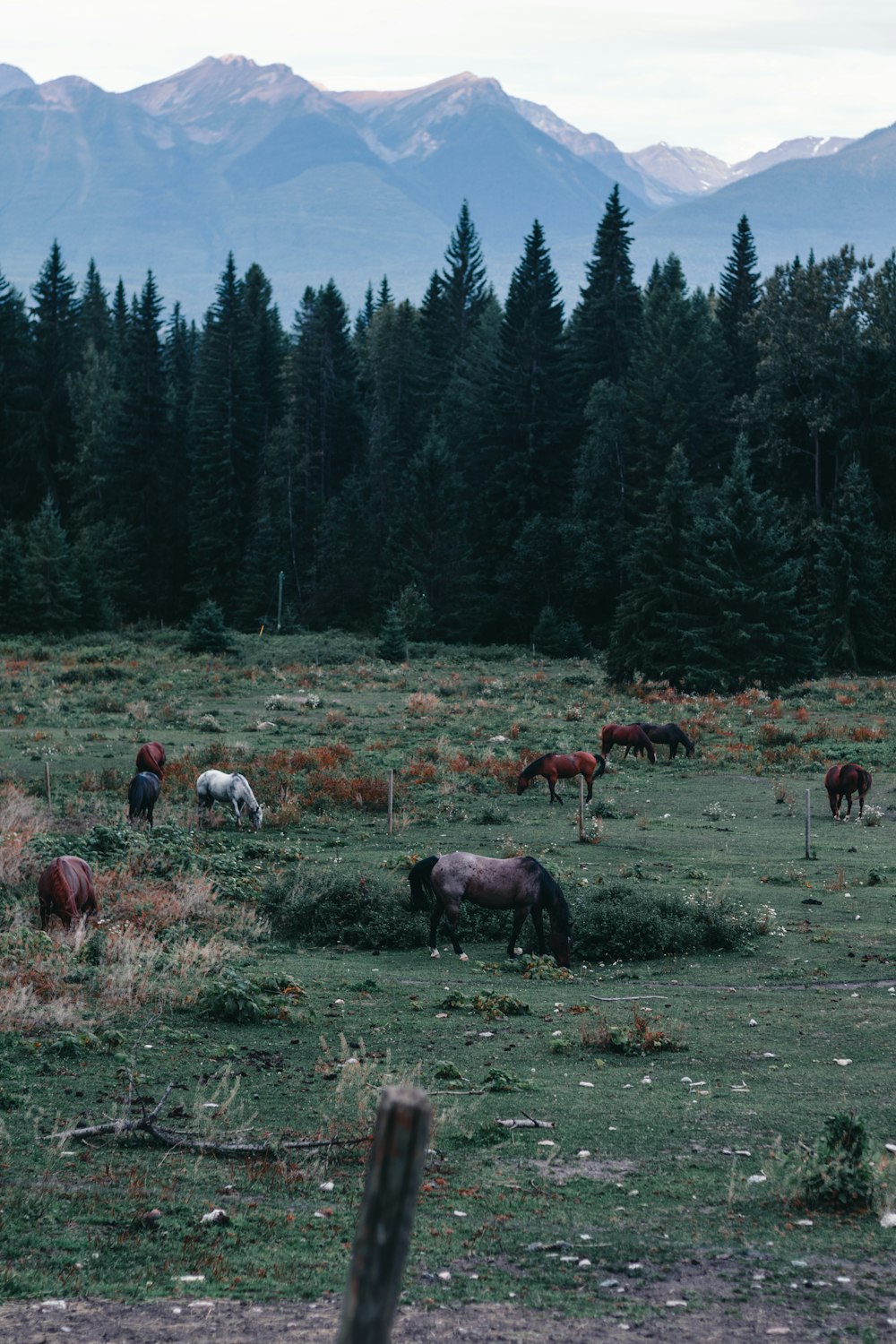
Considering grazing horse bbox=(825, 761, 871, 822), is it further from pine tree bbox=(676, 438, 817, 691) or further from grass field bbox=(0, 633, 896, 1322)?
pine tree bbox=(676, 438, 817, 691)

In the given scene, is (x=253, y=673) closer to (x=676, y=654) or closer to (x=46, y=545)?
(x=676, y=654)

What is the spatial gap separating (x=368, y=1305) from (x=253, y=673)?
5494 centimetres

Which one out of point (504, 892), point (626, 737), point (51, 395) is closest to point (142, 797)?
point (504, 892)

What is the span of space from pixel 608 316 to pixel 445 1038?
79152 millimetres

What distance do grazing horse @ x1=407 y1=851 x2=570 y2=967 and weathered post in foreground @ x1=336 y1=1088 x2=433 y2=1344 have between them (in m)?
13.9

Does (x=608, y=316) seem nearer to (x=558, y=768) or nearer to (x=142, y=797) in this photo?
(x=558, y=768)

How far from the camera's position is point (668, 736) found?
37.5 m

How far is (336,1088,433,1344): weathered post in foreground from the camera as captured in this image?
4141 mm

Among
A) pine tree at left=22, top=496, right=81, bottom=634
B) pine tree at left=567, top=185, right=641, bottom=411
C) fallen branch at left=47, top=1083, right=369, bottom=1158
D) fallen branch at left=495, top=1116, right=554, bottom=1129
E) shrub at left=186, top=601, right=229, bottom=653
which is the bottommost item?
fallen branch at left=495, top=1116, right=554, bottom=1129

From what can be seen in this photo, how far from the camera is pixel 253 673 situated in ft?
192

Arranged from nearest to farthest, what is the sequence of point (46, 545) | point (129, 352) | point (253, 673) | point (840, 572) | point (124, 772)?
point (124, 772) < point (253, 673) < point (840, 572) < point (46, 545) < point (129, 352)

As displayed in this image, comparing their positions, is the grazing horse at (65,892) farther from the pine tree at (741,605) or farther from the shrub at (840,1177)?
the pine tree at (741,605)

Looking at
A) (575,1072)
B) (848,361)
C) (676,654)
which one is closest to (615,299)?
(848,361)

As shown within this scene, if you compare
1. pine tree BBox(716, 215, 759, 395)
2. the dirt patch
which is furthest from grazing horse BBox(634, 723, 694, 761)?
pine tree BBox(716, 215, 759, 395)
